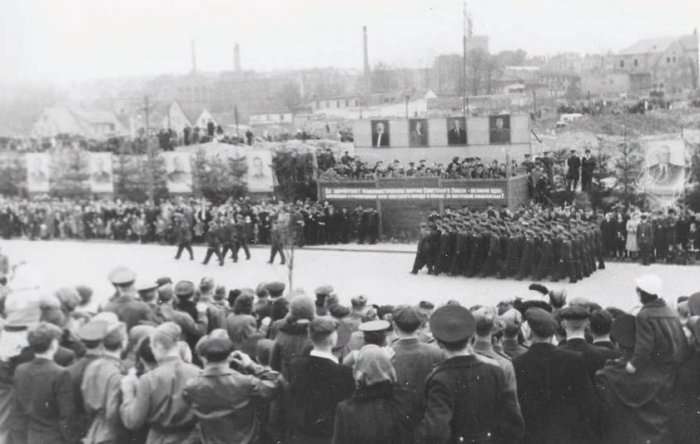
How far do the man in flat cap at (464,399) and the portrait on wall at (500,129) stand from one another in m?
25.4

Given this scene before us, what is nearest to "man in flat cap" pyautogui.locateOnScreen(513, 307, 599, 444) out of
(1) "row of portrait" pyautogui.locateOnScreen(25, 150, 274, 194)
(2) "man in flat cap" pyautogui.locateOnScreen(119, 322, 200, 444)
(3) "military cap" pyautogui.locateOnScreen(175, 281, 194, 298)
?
(2) "man in flat cap" pyautogui.locateOnScreen(119, 322, 200, 444)

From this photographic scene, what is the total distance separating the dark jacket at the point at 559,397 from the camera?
5.37 m

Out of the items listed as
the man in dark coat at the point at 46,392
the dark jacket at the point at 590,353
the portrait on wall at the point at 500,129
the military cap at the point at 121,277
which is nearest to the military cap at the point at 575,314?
the dark jacket at the point at 590,353

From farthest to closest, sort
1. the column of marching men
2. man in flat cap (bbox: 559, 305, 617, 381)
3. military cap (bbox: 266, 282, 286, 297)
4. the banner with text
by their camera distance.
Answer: the banner with text, military cap (bbox: 266, 282, 286, 297), man in flat cap (bbox: 559, 305, 617, 381), the column of marching men

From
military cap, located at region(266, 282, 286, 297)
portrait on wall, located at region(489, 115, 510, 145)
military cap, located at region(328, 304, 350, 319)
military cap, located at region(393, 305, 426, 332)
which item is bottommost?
military cap, located at region(328, 304, 350, 319)

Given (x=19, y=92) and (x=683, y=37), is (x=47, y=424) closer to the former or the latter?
(x=19, y=92)

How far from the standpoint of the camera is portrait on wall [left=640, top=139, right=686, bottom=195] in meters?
24.2

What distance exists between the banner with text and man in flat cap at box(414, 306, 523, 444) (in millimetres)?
19941

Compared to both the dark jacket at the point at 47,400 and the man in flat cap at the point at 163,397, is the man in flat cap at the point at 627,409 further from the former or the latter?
the dark jacket at the point at 47,400

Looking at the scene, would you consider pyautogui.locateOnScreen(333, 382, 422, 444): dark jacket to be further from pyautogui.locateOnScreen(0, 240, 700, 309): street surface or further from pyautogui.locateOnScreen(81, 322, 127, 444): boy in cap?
pyautogui.locateOnScreen(0, 240, 700, 309): street surface

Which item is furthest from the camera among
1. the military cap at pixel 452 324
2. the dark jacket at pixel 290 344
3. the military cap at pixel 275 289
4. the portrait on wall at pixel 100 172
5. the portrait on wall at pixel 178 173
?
the portrait on wall at pixel 178 173

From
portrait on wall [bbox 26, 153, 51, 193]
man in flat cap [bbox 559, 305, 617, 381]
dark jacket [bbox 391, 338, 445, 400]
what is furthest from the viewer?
portrait on wall [bbox 26, 153, 51, 193]

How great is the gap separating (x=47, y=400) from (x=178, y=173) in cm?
2973

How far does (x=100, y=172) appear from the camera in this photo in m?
32.2
